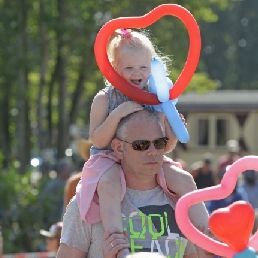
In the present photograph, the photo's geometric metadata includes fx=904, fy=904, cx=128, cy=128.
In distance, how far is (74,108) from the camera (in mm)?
26141

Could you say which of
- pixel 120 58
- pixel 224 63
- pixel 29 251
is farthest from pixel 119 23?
pixel 224 63

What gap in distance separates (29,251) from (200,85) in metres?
12.1

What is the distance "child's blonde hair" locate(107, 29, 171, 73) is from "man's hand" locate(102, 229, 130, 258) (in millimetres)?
860

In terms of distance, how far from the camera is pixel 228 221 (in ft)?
10.2

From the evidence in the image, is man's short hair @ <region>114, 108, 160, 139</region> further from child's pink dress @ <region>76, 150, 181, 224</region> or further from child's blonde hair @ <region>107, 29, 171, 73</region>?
child's blonde hair @ <region>107, 29, 171, 73</region>

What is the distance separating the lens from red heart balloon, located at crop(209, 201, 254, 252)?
3096mm

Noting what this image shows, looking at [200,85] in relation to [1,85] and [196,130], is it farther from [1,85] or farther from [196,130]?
[196,130]

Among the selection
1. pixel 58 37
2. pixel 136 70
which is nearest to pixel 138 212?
pixel 136 70

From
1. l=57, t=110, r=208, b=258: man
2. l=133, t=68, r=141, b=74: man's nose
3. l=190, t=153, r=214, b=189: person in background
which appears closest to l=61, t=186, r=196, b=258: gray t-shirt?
l=57, t=110, r=208, b=258: man

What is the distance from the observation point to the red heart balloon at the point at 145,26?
4129mm

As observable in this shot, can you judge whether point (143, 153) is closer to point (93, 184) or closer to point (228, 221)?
point (93, 184)

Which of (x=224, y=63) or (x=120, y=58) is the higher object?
(x=120, y=58)

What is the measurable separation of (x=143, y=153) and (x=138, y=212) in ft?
0.89

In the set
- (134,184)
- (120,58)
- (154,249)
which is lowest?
(154,249)
